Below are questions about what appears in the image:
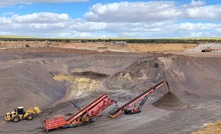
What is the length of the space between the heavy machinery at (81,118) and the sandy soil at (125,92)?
50cm

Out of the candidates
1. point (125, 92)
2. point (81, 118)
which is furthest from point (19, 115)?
point (125, 92)

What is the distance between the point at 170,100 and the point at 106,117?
24.3ft

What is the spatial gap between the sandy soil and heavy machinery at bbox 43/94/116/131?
0.50 m

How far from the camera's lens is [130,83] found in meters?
42.6

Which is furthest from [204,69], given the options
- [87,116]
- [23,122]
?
[23,122]

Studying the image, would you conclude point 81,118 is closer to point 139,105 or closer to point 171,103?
point 139,105

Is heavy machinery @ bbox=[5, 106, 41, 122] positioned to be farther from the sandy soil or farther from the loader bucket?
the loader bucket

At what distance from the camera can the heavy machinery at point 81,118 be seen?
79.6 ft

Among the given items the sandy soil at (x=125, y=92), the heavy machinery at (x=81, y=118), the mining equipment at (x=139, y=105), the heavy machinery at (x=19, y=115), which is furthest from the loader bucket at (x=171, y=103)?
the heavy machinery at (x=19, y=115)

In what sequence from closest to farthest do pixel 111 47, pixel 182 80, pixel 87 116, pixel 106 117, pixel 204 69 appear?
pixel 87 116
pixel 106 117
pixel 182 80
pixel 204 69
pixel 111 47

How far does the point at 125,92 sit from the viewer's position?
3991 cm

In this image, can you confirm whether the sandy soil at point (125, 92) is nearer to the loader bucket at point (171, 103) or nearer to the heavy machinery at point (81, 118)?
the heavy machinery at point (81, 118)

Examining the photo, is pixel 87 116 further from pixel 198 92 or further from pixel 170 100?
pixel 198 92

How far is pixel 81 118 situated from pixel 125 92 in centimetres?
1486
